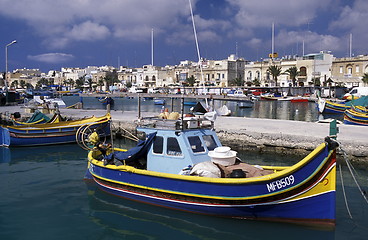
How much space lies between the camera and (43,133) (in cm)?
2172

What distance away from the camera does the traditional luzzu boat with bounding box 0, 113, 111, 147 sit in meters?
21.5

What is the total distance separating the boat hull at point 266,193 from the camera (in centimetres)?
830

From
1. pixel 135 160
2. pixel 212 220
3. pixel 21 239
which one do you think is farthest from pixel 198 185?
pixel 21 239

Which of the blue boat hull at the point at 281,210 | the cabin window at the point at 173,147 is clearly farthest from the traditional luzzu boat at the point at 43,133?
the blue boat hull at the point at 281,210

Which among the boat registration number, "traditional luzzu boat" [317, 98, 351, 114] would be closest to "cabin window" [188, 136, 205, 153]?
the boat registration number

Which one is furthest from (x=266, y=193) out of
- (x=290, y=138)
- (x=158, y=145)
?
(x=290, y=138)

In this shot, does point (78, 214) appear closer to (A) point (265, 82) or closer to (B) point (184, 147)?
(B) point (184, 147)

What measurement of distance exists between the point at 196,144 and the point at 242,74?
104064 millimetres

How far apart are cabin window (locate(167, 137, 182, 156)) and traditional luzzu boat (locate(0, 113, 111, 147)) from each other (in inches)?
465

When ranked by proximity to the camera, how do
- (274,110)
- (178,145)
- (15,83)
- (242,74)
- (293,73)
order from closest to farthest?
(178,145) → (274,110) → (293,73) → (242,74) → (15,83)

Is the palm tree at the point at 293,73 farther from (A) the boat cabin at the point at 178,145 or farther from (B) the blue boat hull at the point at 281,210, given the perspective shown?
(B) the blue boat hull at the point at 281,210

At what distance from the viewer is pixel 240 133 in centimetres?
1989

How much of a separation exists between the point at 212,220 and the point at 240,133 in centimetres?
1099

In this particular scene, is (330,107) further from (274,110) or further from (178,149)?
(178,149)
